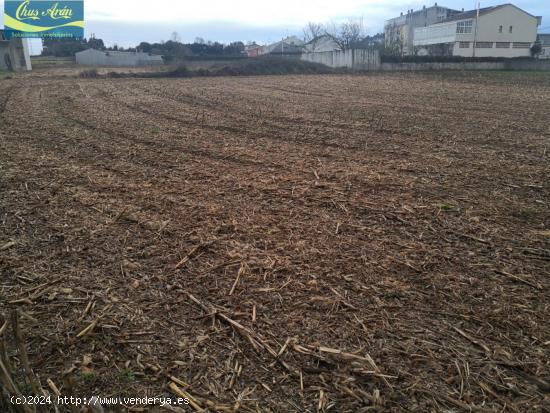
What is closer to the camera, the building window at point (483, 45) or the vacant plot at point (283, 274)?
the vacant plot at point (283, 274)

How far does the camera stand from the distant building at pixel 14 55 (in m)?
41.8

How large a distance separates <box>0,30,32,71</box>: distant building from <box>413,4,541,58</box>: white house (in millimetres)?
59569

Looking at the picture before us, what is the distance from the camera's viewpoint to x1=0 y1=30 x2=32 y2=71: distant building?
41847 mm

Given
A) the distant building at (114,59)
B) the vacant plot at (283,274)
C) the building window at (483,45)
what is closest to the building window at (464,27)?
the building window at (483,45)

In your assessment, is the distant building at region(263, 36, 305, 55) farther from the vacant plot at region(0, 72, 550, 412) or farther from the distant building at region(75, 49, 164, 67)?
the vacant plot at region(0, 72, 550, 412)

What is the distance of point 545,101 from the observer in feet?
51.6

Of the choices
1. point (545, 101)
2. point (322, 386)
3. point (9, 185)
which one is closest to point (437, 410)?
point (322, 386)

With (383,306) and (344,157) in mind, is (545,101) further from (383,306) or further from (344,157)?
(383,306)

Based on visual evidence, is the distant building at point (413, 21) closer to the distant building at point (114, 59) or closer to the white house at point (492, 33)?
the white house at point (492, 33)

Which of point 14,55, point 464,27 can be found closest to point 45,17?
point 14,55

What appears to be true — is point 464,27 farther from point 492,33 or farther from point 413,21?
point 413,21

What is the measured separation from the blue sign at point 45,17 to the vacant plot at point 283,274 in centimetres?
3834

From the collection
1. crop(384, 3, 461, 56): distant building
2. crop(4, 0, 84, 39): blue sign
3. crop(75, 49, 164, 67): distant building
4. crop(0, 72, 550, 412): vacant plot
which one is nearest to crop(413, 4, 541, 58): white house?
crop(384, 3, 461, 56): distant building

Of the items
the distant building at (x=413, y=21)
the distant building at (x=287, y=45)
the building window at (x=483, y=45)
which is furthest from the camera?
the distant building at (x=287, y=45)
